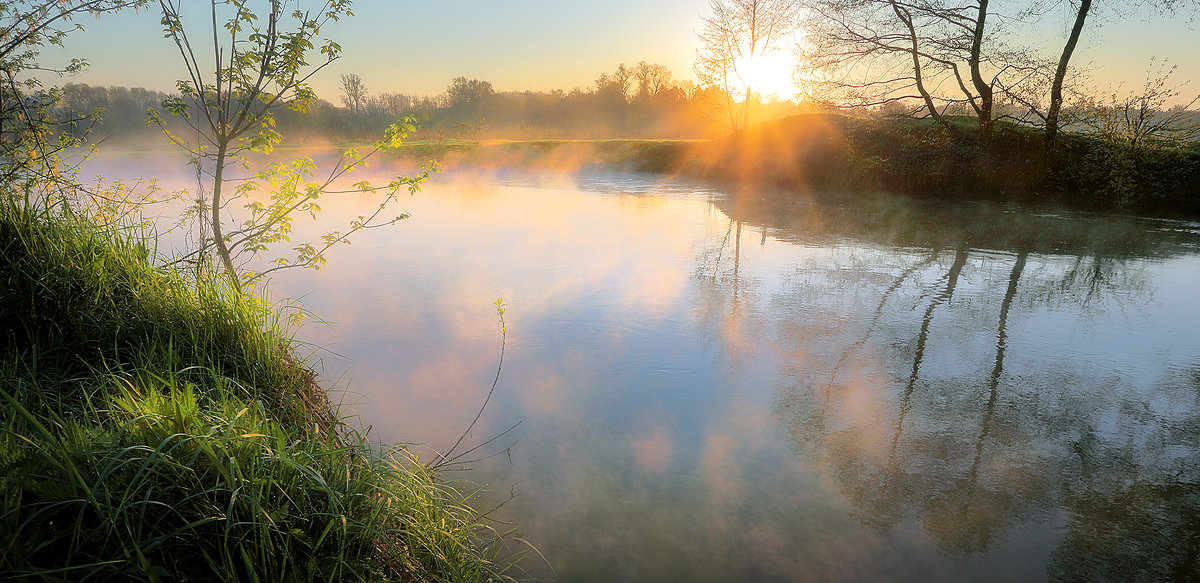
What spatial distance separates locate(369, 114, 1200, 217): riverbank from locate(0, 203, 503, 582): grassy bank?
1318 centimetres

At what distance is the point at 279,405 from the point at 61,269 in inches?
47.3

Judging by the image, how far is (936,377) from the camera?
427 cm

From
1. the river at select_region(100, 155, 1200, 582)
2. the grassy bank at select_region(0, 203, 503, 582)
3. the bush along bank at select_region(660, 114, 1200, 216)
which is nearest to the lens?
the grassy bank at select_region(0, 203, 503, 582)

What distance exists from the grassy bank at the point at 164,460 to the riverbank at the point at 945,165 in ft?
43.2

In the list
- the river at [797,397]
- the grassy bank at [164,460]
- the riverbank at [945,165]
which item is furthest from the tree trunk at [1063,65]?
the grassy bank at [164,460]

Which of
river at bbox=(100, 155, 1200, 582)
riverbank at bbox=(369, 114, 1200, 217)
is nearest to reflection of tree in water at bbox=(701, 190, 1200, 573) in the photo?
river at bbox=(100, 155, 1200, 582)

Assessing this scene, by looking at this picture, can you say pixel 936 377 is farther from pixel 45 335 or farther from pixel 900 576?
pixel 45 335

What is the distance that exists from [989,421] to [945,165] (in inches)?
449

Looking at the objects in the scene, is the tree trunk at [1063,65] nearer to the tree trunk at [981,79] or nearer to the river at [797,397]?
the tree trunk at [981,79]

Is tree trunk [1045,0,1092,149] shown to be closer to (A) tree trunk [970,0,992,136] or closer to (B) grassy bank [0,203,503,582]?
(A) tree trunk [970,0,992,136]

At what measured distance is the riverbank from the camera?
11.3 m

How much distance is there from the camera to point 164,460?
158 centimetres

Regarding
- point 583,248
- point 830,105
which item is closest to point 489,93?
point 830,105

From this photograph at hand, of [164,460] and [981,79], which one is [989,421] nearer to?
[164,460]
